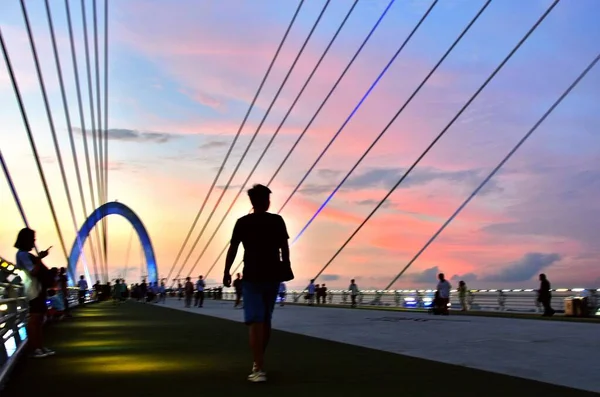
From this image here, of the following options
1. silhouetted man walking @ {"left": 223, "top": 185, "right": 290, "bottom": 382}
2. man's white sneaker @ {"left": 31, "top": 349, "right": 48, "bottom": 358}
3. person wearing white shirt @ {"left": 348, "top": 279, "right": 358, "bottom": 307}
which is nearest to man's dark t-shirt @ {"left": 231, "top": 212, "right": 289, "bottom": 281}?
silhouetted man walking @ {"left": 223, "top": 185, "right": 290, "bottom": 382}

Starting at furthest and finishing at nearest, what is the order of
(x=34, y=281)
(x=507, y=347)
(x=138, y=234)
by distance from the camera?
(x=138, y=234)
(x=507, y=347)
(x=34, y=281)

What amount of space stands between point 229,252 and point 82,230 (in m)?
72.0

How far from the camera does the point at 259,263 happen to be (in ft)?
18.7

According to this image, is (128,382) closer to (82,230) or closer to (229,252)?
(229,252)

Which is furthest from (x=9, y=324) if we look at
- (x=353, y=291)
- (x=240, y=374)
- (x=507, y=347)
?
(x=353, y=291)

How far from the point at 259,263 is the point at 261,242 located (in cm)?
17

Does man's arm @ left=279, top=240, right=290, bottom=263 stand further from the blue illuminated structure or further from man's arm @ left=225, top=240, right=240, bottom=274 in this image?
the blue illuminated structure

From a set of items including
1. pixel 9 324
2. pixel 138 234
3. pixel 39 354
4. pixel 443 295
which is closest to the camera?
pixel 9 324

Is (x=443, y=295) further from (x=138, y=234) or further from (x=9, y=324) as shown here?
(x=138, y=234)

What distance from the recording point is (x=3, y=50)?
9.78m

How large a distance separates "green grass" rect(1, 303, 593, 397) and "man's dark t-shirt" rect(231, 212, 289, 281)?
2.69ft

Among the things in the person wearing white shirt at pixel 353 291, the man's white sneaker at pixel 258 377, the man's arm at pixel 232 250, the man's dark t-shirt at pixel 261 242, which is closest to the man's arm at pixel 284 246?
the man's dark t-shirt at pixel 261 242

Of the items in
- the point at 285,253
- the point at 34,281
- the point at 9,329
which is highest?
the point at 285,253

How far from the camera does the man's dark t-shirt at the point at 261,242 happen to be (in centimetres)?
570
